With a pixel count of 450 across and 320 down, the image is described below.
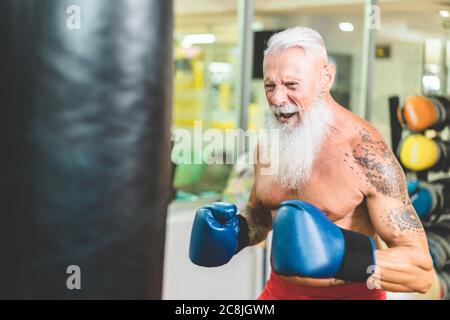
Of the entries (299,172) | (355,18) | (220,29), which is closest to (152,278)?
(299,172)

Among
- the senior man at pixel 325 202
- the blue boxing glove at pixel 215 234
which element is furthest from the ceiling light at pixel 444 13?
the blue boxing glove at pixel 215 234

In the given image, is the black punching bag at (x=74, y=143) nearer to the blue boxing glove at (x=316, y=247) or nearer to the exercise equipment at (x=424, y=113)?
the blue boxing glove at (x=316, y=247)

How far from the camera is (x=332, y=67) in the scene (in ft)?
3.41

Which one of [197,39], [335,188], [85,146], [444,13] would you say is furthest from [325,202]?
[197,39]

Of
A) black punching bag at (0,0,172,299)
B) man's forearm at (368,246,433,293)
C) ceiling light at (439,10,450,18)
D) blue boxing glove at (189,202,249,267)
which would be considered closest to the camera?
black punching bag at (0,0,172,299)

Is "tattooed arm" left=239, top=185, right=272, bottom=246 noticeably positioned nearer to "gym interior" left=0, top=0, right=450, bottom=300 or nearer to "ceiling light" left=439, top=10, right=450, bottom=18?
"gym interior" left=0, top=0, right=450, bottom=300

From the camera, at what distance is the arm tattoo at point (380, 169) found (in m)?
0.98

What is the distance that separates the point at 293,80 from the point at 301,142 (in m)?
0.11

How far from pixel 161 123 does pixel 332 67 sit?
0.33 meters

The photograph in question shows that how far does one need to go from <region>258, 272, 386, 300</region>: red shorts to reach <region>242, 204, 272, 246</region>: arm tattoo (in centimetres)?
9

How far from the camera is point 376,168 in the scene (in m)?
0.98

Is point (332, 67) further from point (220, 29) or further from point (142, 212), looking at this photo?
point (220, 29)

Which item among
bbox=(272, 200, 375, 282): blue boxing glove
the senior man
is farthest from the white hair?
bbox=(272, 200, 375, 282): blue boxing glove

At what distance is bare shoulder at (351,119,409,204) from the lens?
98 centimetres
